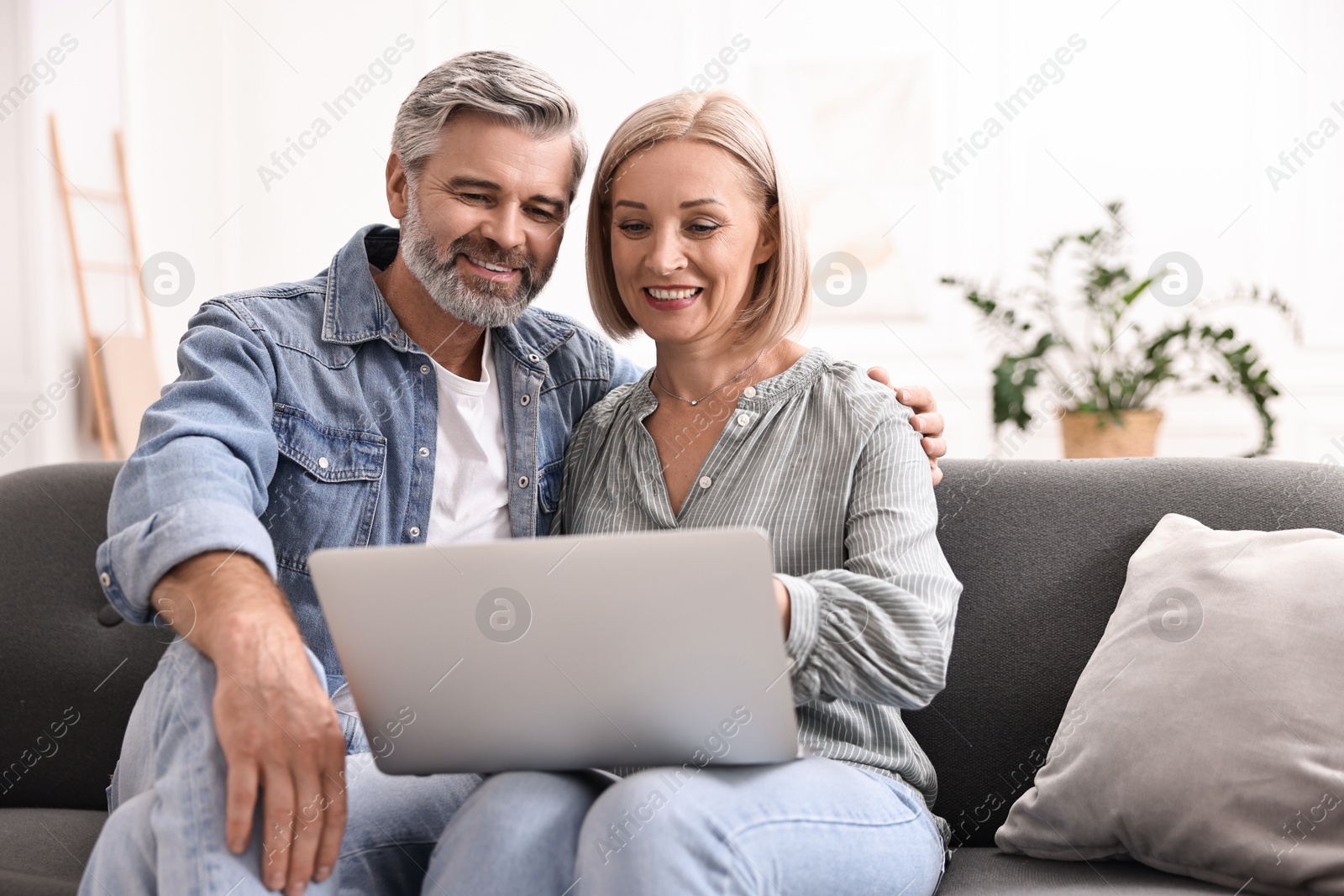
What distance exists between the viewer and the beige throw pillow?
3.46 ft

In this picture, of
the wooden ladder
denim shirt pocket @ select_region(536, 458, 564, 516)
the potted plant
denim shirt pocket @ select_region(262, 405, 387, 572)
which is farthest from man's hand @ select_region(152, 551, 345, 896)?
the wooden ladder

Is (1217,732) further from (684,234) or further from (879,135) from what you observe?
(879,135)

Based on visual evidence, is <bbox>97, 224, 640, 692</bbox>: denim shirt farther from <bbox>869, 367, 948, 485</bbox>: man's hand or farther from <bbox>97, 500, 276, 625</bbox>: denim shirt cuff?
<bbox>869, 367, 948, 485</bbox>: man's hand

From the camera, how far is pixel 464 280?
1424mm

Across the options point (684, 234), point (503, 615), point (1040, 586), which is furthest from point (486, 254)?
point (1040, 586)

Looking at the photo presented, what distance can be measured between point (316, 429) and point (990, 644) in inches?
34.0

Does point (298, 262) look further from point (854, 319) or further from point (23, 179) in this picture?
point (854, 319)

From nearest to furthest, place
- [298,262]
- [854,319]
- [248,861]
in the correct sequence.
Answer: [248,861]
[854,319]
[298,262]

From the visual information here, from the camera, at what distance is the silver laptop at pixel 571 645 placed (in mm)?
819

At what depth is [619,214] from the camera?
1.31 meters

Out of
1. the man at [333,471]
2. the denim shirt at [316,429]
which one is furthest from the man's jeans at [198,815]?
the denim shirt at [316,429]

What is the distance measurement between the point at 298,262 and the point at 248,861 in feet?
11.7

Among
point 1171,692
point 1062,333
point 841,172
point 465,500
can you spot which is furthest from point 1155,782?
point 841,172

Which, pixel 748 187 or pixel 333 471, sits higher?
pixel 748 187
